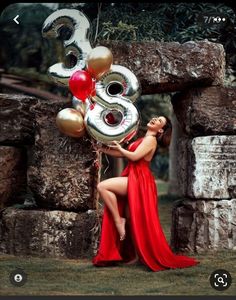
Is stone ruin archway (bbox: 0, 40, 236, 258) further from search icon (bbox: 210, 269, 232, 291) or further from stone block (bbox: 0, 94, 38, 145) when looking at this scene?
search icon (bbox: 210, 269, 232, 291)

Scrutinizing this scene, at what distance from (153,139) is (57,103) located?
94 cm

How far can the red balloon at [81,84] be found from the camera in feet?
19.9

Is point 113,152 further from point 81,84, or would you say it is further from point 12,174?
point 12,174

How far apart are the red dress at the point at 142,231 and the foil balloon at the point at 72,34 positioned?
0.73 meters

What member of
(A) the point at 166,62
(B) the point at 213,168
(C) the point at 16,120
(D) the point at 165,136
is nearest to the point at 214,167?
(B) the point at 213,168

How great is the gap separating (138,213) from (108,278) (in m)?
0.61

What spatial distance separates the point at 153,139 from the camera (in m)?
6.06

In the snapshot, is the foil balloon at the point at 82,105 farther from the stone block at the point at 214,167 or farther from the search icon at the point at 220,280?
the search icon at the point at 220,280

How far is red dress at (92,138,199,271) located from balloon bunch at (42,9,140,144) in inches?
8.7

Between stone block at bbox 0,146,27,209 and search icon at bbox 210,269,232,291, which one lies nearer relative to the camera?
search icon at bbox 210,269,232,291

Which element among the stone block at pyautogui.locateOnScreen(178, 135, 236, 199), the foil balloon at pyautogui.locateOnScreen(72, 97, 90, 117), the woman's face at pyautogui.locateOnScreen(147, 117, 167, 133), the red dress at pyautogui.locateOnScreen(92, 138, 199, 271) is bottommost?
the red dress at pyautogui.locateOnScreen(92, 138, 199, 271)

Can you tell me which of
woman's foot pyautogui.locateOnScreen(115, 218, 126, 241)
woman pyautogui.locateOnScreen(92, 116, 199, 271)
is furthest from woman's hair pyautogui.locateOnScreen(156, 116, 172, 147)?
woman's foot pyautogui.locateOnScreen(115, 218, 126, 241)

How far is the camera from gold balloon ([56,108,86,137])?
6145 millimetres

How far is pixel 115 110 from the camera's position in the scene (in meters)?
6.16
